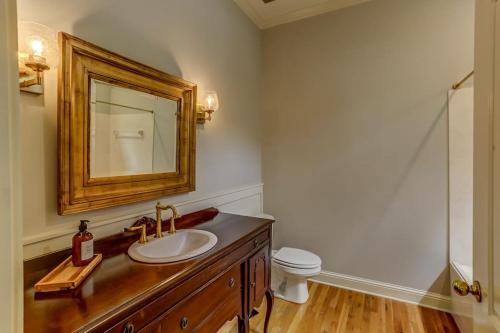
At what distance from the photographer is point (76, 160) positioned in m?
1.12

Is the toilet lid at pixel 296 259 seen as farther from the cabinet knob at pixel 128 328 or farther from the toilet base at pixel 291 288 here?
the cabinet knob at pixel 128 328

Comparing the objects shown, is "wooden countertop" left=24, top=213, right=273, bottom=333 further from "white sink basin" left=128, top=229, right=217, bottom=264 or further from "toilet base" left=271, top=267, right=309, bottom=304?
"toilet base" left=271, top=267, right=309, bottom=304

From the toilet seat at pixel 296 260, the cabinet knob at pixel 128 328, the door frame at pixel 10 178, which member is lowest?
the toilet seat at pixel 296 260

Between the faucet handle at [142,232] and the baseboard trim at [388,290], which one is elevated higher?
the faucet handle at [142,232]

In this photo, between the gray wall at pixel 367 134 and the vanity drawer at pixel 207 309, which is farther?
the gray wall at pixel 367 134

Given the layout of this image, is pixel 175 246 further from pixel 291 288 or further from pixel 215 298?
pixel 291 288

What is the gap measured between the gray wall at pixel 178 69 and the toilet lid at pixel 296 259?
30.3 inches

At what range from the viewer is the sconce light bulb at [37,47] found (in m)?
0.95

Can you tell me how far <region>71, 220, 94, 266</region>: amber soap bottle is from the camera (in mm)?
964

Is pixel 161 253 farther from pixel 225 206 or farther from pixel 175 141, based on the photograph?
pixel 225 206

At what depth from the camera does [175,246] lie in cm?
140

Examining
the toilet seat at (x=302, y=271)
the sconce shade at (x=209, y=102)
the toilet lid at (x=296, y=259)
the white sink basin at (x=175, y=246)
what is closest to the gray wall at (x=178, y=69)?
the sconce shade at (x=209, y=102)

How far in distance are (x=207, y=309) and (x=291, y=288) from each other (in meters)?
1.34

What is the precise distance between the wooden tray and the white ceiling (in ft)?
7.94
